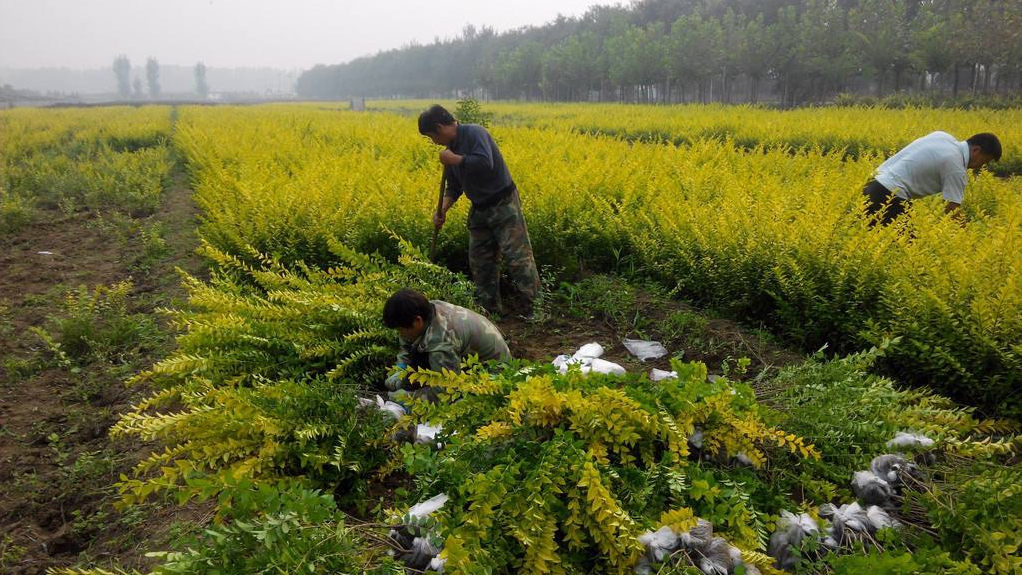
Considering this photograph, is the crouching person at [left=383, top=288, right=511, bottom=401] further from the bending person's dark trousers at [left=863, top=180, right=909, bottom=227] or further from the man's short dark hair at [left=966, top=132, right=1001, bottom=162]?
the man's short dark hair at [left=966, top=132, right=1001, bottom=162]

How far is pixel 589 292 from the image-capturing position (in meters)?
→ 5.12

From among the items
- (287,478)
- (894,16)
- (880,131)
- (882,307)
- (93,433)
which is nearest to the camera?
(287,478)

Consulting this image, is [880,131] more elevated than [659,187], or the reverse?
[880,131]

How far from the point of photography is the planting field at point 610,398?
214 centimetres

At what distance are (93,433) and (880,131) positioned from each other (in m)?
14.0

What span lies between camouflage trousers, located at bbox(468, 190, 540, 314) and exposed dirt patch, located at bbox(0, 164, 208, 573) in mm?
2315

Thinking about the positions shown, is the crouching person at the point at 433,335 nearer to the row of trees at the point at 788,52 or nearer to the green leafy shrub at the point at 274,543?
the green leafy shrub at the point at 274,543

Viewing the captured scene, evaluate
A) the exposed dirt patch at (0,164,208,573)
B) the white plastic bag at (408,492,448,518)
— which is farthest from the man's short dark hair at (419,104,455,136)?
the white plastic bag at (408,492,448,518)

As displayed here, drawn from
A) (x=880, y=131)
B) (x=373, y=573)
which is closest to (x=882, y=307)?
(x=373, y=573)

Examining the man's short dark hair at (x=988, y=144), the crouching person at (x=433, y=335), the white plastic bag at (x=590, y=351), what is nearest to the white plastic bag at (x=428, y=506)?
the crouching person at (x=433, y=335)

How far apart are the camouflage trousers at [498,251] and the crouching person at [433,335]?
3.98 feet

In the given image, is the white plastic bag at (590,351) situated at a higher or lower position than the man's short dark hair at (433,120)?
lower

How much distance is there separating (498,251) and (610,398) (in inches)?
109

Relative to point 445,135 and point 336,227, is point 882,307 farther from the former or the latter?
point 336,227
